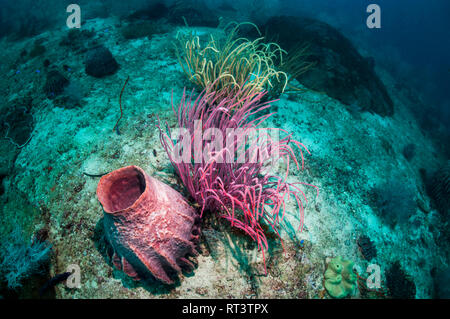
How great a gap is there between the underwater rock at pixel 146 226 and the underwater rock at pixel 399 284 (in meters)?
2.57

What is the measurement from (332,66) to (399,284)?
442 cm

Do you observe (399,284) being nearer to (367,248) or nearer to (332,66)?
(367,248)

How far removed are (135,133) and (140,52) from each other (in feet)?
8.69

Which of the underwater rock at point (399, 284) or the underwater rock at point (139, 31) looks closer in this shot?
the underwater rock at point (399, 284)

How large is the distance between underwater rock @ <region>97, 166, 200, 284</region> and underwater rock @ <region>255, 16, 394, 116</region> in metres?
4.07

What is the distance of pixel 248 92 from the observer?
108 inches

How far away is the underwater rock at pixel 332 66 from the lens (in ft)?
14.1

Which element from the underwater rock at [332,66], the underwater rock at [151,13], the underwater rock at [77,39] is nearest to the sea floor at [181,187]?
the underwater rock at [332,66]

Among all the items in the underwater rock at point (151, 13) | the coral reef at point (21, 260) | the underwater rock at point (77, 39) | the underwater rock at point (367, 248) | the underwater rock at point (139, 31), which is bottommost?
the underwater rock at point (367, 248)

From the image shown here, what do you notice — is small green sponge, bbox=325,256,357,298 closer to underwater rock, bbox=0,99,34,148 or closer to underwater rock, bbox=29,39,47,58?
underwater rock, bbox=0,99,34,148

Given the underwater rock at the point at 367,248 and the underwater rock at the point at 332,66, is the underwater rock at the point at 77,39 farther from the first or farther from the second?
the underwater rock at the point at 367,248

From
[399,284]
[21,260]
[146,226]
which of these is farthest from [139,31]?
[399,284]

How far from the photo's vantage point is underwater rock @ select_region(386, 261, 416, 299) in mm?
2404

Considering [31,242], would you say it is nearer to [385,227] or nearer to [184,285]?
[184,285]
